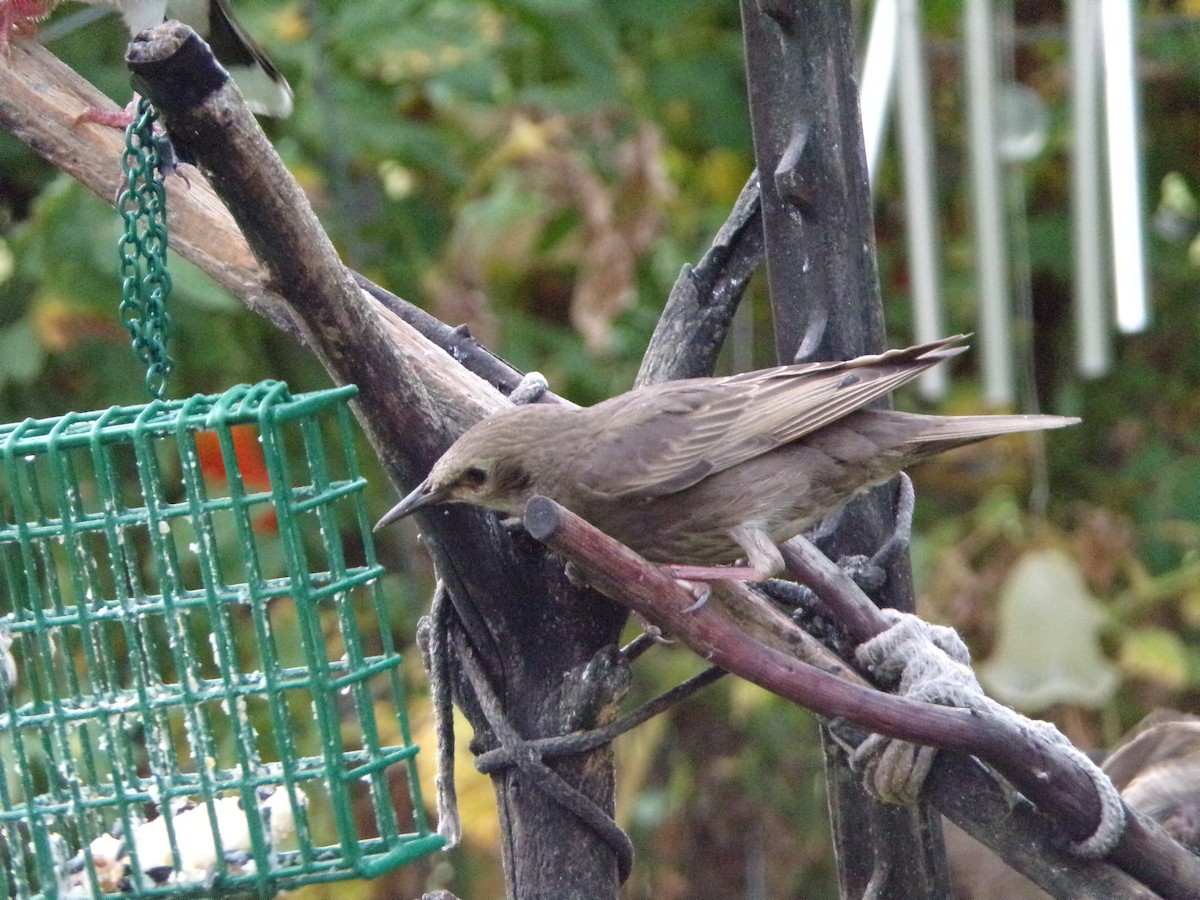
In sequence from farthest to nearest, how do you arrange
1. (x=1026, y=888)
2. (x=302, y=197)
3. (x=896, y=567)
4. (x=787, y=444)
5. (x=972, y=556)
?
(x=972, y=556), (x=1026, y=888), (x=787, y=444), (x=896, y=567), (x=302, y=197)

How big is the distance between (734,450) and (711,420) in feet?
0.23

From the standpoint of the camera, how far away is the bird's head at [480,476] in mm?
2340

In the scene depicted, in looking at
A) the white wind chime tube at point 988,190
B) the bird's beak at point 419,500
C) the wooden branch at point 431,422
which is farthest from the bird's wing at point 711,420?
the white wind chime tube at point 988,190

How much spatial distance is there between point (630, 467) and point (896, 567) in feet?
1.68

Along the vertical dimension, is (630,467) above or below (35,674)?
above

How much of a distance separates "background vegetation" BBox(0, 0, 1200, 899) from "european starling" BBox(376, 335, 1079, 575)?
→ 208 centimetres

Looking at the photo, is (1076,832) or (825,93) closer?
(1076,832)

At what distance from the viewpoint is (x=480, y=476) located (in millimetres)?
2385

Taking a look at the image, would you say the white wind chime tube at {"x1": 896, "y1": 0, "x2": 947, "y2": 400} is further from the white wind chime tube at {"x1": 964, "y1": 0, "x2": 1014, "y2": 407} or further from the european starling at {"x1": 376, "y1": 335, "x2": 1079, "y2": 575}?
the european starling at {"x1": 376, "y1": 335, "x2": 1079, "y2": 575}

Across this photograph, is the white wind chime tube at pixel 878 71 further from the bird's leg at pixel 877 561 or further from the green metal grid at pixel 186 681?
the green metal grid at pixel 186 681

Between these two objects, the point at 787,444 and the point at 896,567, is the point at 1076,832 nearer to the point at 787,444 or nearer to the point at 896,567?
the point at 896,567

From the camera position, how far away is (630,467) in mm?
2734

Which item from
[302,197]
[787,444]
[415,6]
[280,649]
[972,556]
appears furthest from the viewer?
[972,556]

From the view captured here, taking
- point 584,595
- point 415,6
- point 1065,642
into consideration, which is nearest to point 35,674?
point 584,595
